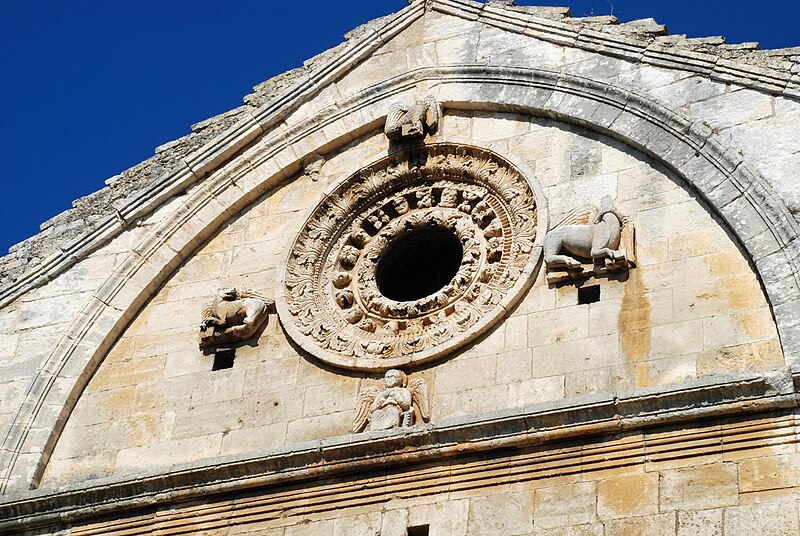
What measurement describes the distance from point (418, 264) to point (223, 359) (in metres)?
2.05

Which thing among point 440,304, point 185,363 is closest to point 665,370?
point 440,304

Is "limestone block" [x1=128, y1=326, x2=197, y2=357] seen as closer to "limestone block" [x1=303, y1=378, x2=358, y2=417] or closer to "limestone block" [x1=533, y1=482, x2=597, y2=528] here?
"limestone block" [x1=303, y1=378, x2=358, y2=417]

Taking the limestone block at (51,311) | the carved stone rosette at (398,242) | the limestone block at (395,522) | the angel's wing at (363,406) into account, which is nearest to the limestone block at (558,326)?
the carved stone rosette at (398,242)

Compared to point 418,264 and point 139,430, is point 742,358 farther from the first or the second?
point 139,430

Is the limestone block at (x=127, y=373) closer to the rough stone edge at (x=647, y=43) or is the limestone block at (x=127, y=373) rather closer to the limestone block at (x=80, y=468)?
the limestone block at (x=80, y=468)

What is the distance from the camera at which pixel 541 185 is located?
49.6ft

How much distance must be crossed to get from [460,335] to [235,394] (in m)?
2.13

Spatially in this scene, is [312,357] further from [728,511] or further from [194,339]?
[728,511]

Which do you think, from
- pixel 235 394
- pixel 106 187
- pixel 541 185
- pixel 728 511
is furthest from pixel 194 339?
pixel 728 511

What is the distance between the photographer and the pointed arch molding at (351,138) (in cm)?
1370

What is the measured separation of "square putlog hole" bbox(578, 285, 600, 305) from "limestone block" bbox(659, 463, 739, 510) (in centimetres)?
204

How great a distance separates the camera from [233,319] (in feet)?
50.9

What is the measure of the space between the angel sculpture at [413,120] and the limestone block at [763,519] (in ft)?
17.7

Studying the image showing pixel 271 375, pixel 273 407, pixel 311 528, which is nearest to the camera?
pixel 311 528
